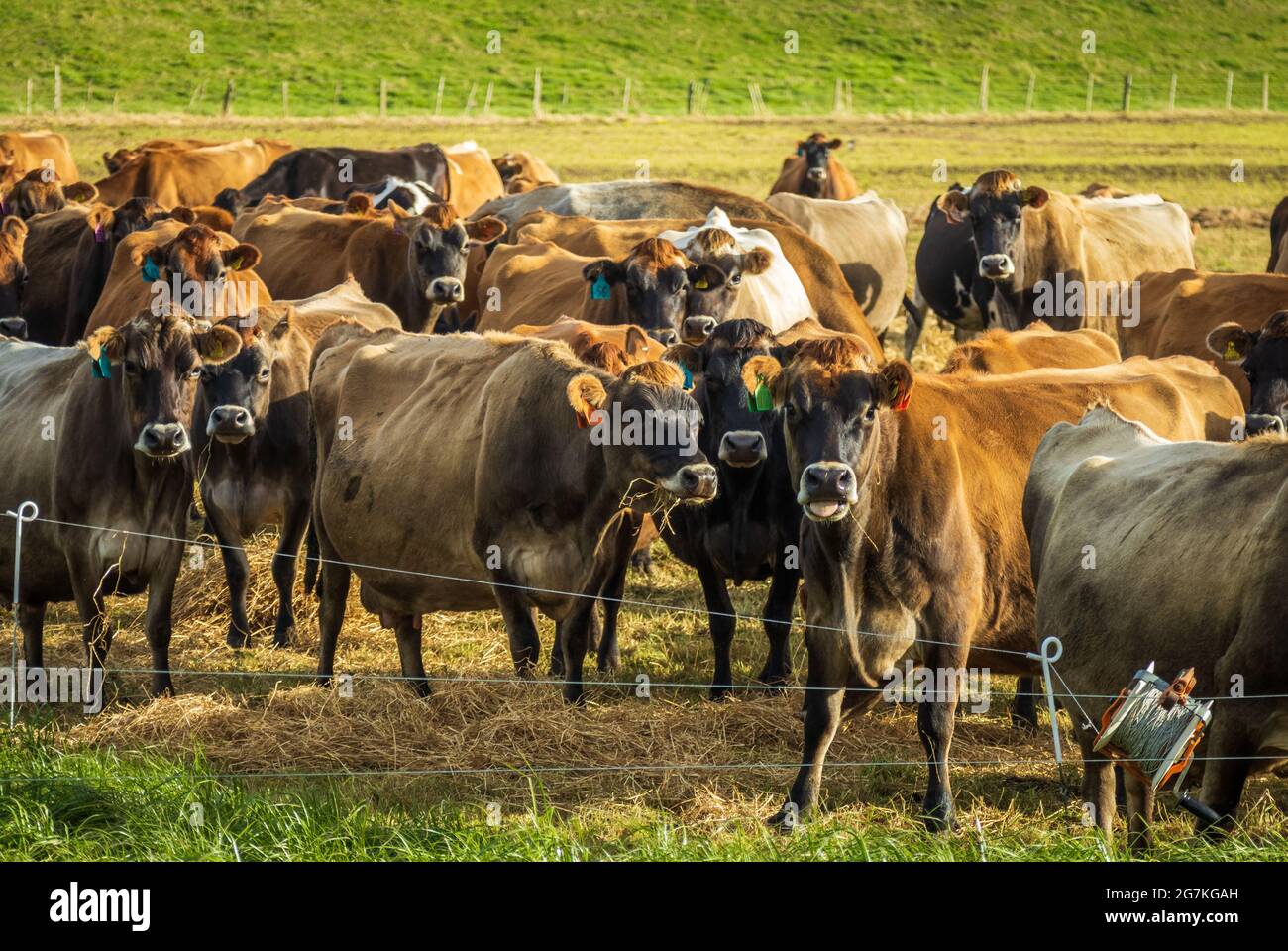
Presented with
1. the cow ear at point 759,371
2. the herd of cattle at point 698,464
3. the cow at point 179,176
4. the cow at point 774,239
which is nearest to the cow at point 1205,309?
the herd of cattle at point 698,464

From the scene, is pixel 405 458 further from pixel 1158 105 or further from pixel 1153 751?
pixel 1158 105

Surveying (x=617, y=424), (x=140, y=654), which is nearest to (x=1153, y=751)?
(x=617, y=424)

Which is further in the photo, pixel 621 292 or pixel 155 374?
pixel 621 292

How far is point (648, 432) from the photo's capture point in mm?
6805

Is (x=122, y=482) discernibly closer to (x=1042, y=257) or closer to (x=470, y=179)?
(x=1042, y=257)

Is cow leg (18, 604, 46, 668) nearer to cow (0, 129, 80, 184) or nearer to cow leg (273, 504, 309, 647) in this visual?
cow leg (273, 504, 309, 647)

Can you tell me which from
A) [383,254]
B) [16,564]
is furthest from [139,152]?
[16,564]

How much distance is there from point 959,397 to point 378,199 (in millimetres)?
10428

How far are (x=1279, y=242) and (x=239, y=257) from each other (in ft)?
36.3

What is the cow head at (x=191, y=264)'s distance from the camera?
33.4ft

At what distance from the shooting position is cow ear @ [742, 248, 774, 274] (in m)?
10.3

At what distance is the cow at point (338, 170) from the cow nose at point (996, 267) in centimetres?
843

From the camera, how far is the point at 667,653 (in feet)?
27.6

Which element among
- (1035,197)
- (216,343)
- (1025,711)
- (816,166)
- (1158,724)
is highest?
(1035,197)
